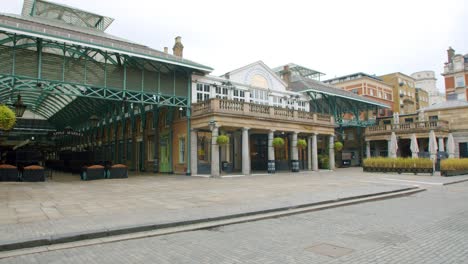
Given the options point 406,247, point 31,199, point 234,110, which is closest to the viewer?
point 406,247

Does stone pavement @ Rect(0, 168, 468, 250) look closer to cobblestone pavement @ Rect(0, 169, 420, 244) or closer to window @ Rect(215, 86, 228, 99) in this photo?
cobblestone pavement @ Rect(0, 169, 420, 244)

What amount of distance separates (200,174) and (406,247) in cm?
1997

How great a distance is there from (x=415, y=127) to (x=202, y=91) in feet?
90.6

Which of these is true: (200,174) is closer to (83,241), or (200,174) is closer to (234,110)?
(234,110)

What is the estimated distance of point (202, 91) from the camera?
2628cm

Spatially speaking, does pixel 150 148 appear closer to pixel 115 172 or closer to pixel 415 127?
pixel 115 172

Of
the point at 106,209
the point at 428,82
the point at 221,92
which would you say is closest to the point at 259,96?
the point at 221,92

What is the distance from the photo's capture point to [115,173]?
2095 centimetres

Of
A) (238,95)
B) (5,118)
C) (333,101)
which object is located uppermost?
(333,101)

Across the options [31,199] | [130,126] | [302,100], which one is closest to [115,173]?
[31,199]

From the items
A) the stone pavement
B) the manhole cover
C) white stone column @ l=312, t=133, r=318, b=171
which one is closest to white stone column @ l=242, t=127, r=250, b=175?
white stone column @ l=312, t=133, r=318, b=171

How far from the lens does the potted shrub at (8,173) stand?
56.8 feet

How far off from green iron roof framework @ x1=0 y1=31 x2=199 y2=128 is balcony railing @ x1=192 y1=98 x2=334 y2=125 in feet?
6.92

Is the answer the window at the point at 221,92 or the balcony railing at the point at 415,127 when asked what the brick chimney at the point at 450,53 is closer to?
the balcony railing at the point at 415,127
